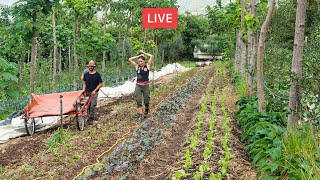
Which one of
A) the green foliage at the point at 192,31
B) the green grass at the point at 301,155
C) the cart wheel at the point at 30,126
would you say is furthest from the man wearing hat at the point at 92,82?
the green foliage at the point at 192,31

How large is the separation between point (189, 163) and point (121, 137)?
2603 millimetres

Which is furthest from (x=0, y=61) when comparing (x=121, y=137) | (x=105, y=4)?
(x=105, y=4)

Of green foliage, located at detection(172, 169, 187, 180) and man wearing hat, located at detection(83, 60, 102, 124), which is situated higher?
man wearing hat, located at detection(83, 60, 102, 124)

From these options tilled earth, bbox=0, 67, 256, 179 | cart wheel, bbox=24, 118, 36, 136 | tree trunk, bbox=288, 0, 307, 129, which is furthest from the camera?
cart wheel, bbox=24, 118, 36, 136

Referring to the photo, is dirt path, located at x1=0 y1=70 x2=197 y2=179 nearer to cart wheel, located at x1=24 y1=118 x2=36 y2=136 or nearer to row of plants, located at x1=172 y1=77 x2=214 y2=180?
cart wheel, located at x1=24 y1=118 x2=36 y2=136

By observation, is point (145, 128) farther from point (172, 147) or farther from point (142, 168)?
point (142, 168)

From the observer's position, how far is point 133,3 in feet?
53.4

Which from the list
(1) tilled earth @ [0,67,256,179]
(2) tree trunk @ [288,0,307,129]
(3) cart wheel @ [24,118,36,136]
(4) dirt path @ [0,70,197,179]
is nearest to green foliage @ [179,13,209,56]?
(1) tilled earth @ [0,67,256,179]

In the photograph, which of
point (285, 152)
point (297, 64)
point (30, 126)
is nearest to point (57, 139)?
point (30, 126)

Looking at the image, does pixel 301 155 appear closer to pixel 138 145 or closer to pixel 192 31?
pixel 138 145

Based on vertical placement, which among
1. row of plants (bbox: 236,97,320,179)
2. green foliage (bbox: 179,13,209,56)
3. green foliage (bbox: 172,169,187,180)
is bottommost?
green foliage (bbox: 172,169,187,180)

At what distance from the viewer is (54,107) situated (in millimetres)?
8070

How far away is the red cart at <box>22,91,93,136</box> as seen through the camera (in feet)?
25.5

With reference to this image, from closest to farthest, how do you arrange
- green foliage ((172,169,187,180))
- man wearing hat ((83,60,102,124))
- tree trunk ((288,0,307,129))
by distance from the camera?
green foliage ((172,169,187,180))
tree trunk ((288,0,307,129))
man wearing hat ((83,60,102,124))
